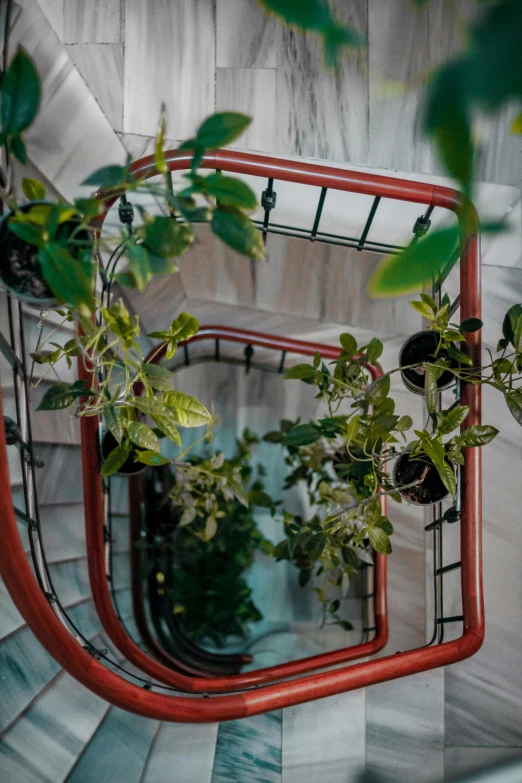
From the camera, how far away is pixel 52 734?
2.00m

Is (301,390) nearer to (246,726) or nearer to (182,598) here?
(182,598)

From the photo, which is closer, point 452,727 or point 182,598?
point 452,727

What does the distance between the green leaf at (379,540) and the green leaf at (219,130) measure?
51.6 inches

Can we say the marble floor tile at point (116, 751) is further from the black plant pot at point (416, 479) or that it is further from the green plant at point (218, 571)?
the black plant pot at point (416, 479)

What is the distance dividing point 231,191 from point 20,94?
0.46m

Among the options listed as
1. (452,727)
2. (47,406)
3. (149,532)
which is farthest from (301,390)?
(47,406)

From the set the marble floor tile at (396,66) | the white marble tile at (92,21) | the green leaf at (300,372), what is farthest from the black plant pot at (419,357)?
the white marble tile at (92,21)

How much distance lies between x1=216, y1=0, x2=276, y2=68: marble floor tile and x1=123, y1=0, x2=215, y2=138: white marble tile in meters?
0.04

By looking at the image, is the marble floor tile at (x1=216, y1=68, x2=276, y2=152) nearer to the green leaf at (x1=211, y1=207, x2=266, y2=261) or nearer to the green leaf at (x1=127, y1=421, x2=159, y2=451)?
the green leaf at (x1=127, y1=421, x2=159, y2=451)

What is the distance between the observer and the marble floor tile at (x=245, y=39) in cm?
265

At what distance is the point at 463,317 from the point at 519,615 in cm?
144

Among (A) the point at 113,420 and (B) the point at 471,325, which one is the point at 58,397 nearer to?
(A) the point at 113,420

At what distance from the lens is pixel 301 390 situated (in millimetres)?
3744

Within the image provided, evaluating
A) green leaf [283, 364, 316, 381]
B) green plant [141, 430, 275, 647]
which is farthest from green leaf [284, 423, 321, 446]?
green plant [141, 430, 275, 647]
